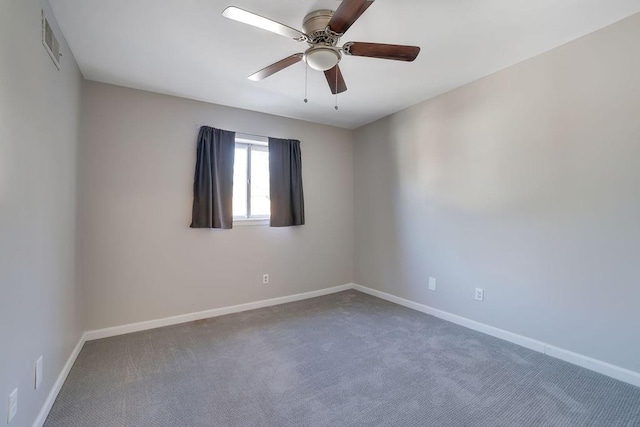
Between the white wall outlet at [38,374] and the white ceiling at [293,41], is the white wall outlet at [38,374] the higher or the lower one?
the lower one

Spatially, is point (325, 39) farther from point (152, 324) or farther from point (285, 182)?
point (152, 324)

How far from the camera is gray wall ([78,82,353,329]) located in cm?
279

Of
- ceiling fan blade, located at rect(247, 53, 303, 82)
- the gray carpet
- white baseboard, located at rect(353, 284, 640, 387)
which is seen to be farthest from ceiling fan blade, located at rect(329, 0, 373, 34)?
white baseboard, located at rect(353, 284, 640, 387)

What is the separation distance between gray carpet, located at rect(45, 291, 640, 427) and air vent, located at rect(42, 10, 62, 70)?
7.17 ft

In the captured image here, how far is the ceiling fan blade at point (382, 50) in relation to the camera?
1787mm

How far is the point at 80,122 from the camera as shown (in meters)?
2.65

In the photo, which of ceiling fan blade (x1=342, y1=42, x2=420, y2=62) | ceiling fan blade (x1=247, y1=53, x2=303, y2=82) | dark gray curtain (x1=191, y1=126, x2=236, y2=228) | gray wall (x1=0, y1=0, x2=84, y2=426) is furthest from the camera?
dark gray curtain (x1=191, y1=126, x2=236, y2=228)

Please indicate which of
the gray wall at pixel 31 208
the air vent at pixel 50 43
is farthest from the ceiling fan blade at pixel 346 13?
the air vent at pixel 50 43

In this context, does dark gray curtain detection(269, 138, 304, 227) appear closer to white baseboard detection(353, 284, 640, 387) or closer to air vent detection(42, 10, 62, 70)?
white baseboard detection(353, 284, 640, 387)

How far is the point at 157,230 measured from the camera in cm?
307

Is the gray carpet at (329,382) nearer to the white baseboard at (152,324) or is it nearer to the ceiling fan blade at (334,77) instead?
the white baseboard at (152,324)

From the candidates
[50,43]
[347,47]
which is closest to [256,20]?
[347,47]

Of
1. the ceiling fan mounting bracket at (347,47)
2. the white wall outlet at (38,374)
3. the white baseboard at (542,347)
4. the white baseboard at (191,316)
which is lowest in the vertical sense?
the white baseboard at (542,347)

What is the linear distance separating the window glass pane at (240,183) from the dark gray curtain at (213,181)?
0.65 ft
